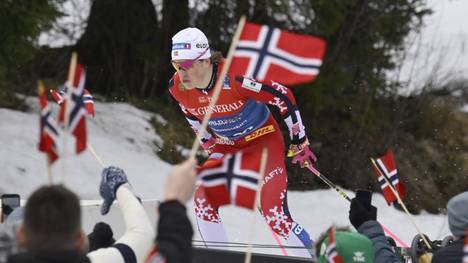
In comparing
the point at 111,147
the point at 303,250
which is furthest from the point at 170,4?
the point at 303,250

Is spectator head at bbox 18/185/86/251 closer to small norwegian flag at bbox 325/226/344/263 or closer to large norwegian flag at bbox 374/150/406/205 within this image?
small norwegian flag at bbox 325/226/344/263

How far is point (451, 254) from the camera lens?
2.65 m

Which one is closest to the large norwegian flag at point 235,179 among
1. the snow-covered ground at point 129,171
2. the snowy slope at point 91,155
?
the snow-covered ground at point 129,171

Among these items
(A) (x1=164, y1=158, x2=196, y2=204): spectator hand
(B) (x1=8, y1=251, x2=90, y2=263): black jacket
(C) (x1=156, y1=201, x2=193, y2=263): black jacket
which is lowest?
(B) (x1=8, y1=251, x2=90, y2=263): black jacket

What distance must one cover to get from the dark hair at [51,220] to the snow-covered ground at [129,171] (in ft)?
18.9

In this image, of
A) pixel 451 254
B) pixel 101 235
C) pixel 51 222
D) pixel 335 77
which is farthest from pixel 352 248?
pixel 335 77

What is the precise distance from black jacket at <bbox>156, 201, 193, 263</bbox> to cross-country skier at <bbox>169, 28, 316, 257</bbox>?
8.48 feet

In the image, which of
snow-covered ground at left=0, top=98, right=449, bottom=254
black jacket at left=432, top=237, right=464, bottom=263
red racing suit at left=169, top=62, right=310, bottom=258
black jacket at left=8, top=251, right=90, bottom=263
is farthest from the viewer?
snow-covered ground at left=0, top=98, right=449, bottom=254

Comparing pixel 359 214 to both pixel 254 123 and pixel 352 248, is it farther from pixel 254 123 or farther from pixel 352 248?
pixel 254 123

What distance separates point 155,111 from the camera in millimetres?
11422

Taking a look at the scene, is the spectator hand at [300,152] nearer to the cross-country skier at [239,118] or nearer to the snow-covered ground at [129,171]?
the cross-country skier at [239,118]

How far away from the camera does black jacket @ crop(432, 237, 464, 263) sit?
2.63 m

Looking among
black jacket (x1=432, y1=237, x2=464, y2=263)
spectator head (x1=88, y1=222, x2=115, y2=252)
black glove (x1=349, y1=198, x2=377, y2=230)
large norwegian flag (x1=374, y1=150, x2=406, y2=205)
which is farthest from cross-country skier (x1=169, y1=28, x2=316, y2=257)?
black jacket (x1=432, y1=237, x2=464, y2=263)

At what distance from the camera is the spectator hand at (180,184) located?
2170 millimetres
